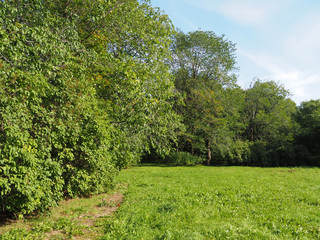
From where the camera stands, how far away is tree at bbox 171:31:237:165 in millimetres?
25531

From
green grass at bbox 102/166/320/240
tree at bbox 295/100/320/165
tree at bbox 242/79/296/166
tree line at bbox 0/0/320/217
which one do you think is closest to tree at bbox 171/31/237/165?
tree at bbox 242/79/296/166

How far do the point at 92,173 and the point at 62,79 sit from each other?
372 centimetres

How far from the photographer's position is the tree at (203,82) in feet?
83.8

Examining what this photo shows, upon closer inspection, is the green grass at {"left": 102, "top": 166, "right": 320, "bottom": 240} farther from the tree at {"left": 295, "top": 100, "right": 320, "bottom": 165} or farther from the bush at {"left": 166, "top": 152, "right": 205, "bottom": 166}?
the tree at {"left": 295, "top": 100, "right": 320, "bottom": 165}

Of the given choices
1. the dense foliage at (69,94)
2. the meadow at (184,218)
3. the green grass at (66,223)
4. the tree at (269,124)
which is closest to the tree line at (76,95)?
the dense foliage at (69,94)

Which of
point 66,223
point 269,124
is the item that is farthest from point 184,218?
point 269,124

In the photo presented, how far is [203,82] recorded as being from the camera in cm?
2659

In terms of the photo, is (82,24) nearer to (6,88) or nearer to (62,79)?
(62,79)

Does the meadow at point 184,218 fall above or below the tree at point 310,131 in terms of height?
below

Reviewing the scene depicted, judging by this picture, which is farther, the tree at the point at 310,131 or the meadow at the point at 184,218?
the tree at the point at 310,131

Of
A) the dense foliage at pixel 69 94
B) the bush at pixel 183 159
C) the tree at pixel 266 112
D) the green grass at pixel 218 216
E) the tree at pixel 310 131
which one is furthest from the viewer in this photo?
the tree at pixel 266 112

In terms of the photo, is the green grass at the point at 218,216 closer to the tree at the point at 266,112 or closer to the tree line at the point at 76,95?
the tree line at the point at 76,95

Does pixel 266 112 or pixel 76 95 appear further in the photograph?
pixel 266 112

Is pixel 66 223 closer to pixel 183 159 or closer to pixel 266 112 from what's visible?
pixel 183 159
